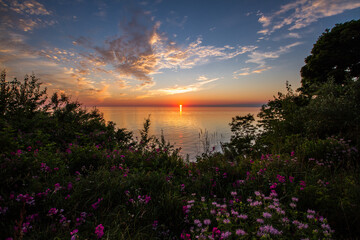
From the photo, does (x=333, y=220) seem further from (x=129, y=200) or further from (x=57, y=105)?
(x=57, y=105)

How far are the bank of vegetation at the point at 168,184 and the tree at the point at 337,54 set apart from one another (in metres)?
7.66

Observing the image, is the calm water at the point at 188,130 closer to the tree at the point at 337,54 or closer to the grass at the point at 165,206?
the grass at the point at 165,206

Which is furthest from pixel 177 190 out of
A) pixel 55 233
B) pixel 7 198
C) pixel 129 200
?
pixel 7 198

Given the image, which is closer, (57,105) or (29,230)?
(29,230)

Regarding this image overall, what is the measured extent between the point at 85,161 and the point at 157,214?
2.88 metres

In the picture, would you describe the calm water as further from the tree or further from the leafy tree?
the tree

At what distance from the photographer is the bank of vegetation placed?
212cm

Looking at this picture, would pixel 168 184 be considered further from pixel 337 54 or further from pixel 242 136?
pixel 337 54

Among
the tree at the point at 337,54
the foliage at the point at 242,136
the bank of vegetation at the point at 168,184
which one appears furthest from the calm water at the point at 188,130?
the tree at the point at 337,54

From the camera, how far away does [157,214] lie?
2.68 m

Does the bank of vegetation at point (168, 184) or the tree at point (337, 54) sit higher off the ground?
the tree at point (337, 54)

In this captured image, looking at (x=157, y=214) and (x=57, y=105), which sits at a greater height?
(x=57, y=105)

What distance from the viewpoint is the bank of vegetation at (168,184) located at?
2.12m

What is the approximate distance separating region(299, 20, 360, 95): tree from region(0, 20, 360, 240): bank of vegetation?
301 inches
